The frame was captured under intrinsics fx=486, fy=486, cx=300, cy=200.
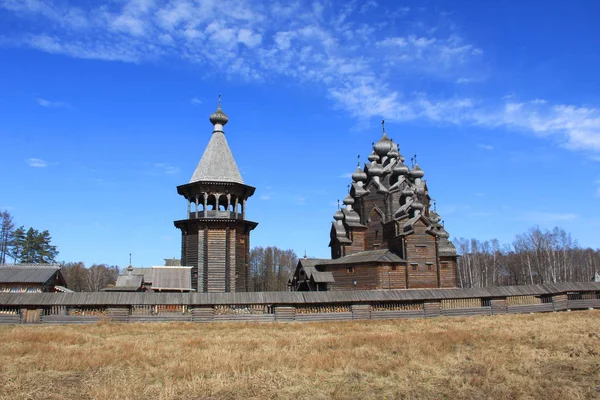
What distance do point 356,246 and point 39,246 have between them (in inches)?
1563

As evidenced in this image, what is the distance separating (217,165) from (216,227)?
14.7 ft

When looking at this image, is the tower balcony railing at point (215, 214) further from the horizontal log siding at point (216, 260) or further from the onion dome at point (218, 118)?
the onion dome at point (218, 118)

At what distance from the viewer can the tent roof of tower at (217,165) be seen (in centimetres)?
3269

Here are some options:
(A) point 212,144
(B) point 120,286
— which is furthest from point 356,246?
(B) point 120,286

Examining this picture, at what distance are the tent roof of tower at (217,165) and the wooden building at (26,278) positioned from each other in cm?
Answer: 1279

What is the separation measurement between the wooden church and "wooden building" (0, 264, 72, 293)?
18627mm

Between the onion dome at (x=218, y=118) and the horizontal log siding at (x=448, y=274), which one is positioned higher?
the onion dome at (x=218, y=118)

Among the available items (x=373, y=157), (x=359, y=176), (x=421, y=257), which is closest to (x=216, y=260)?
(x=421, y=257)

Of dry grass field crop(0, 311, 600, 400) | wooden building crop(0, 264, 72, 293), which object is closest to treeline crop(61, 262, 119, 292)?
wooden building crop(0, 264, 72, 293)

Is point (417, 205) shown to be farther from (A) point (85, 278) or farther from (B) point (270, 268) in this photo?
(A) point (85, 278)

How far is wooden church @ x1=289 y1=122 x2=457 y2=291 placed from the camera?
34.8m

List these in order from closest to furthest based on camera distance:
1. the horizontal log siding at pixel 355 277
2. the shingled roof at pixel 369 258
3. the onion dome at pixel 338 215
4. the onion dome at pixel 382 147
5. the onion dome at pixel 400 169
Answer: the shingled roof at pixel 369 258 → the horizontal log siding at pixel 355 277 → the onion dome at pixel 338 215 → the onion dome at pixel 400 169 → the onion dome at pixel 382 147

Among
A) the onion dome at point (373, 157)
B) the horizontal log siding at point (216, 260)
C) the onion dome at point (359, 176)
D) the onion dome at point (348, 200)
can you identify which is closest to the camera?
the horizontal log siding at point (216, 260)

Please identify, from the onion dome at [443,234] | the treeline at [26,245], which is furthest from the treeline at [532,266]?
the treeline at [26,245]
